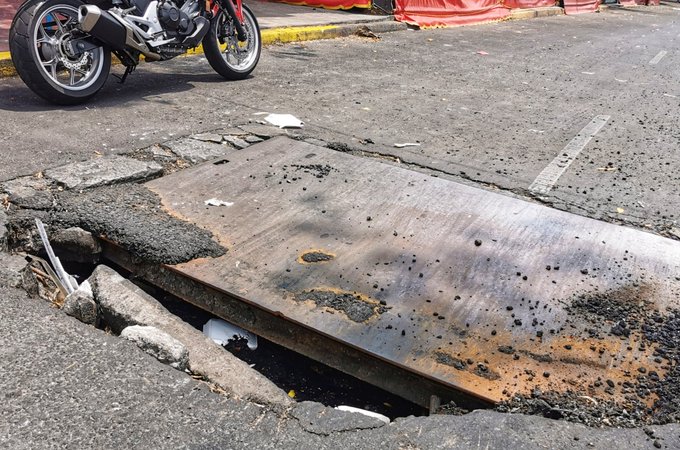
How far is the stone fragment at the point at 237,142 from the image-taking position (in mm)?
4652

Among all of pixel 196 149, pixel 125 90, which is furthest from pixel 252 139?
pixel 125 90

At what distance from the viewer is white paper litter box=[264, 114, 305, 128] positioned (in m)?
5.16

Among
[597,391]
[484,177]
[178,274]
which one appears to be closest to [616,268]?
[597,391]

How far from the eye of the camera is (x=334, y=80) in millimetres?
7043

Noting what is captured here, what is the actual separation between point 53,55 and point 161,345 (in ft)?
→ 11.5

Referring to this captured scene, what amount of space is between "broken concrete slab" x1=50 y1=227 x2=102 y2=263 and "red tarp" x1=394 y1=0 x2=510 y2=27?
32.1ft

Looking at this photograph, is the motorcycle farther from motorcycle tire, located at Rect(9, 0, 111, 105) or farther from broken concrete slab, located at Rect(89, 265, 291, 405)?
broken concrete slab, located at Rect(89, 265, 291, 405)

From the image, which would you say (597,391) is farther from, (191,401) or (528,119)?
(528,119)

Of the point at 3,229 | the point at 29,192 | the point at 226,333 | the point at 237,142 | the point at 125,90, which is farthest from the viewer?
the point at 125,90

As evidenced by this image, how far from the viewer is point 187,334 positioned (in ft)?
8.71

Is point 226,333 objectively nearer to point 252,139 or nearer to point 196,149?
point 196,149

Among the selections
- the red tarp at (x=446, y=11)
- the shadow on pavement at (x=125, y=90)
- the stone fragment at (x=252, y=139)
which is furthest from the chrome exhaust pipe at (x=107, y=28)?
the red tarp at (x=446, y=11)

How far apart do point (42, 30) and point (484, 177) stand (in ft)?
11.2

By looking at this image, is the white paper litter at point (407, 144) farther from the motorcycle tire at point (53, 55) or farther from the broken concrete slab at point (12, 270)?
the broken concrete slab at point (12, 270)
